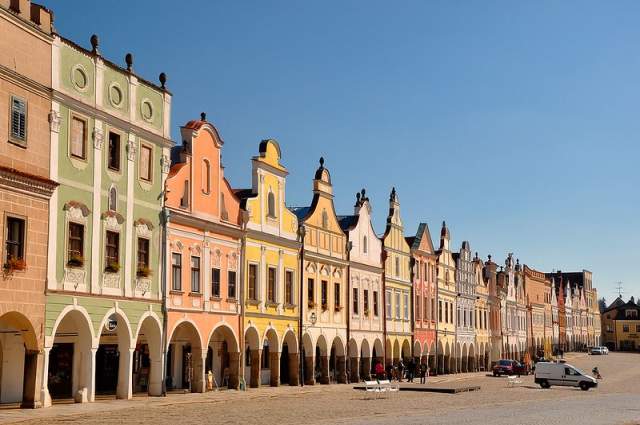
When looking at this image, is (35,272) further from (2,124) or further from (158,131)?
(158,131)

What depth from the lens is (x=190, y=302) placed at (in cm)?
4284

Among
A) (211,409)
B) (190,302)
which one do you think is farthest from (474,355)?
(211,409)

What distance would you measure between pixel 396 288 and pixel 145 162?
34880mm

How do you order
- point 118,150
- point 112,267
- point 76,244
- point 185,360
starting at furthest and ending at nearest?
point 185,360 → point 118,150 → point 112,267 → point 76,244

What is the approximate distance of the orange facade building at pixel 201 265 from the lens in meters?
41.9

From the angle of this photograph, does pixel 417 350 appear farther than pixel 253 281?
Yes

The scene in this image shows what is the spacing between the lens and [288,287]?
53.5 meters

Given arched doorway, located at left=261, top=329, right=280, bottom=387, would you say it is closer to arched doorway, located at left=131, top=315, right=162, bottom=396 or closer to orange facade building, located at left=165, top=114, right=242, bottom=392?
orange facade building, located at left=165, top=114, right=242, bottom=392

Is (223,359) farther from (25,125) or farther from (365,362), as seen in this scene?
(25,125)

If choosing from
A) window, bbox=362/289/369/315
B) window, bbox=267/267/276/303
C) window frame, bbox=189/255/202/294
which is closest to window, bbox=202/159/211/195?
window frame, bbox=189/255/202/294

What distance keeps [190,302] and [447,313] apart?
1782 inches

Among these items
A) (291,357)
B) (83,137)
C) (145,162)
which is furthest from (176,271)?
(291,357)

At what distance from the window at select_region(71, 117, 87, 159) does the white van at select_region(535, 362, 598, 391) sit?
39279 millimetres

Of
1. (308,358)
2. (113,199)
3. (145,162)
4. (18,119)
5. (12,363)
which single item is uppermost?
(145,162)
